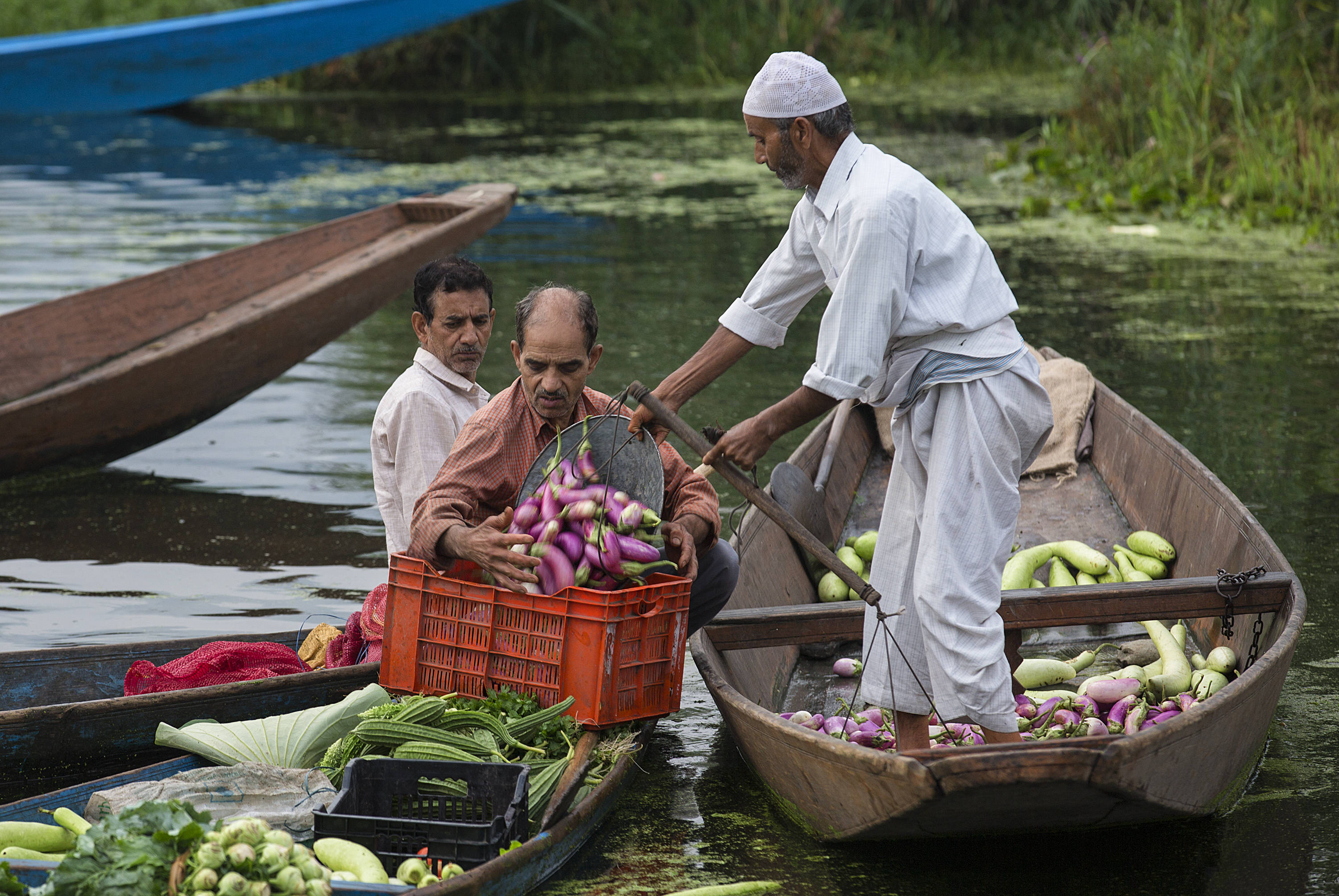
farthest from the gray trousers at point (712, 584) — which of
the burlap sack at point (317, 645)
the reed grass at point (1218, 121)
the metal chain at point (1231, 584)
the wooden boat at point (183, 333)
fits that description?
the reed grass at point (1218, 121)

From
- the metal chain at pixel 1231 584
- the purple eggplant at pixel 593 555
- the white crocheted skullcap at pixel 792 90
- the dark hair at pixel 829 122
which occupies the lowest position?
the metal chain at pixel 1231 584

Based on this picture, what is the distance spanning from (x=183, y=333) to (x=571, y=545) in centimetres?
413

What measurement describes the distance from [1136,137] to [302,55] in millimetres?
9982

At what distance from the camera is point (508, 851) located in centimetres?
242

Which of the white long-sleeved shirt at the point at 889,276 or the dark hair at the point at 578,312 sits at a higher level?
the white long-sleeved shirt at the point at 889,276

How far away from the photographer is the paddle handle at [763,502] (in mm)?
2760

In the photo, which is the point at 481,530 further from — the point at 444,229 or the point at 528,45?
the point at 528,45

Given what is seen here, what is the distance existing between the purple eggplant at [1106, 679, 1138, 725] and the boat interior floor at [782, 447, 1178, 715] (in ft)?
1.74

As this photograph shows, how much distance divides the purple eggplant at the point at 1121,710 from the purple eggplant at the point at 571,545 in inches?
53.6

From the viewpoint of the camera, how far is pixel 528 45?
1844 centimetres

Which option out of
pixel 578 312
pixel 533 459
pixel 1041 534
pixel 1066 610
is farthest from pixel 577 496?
pixel 1041 534

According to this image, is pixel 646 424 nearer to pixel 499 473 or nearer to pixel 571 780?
pixel 499 473

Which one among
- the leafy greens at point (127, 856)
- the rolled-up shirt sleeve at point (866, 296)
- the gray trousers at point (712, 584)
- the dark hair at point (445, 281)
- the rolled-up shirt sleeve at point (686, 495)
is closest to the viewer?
the leafy greens at point (127, 856)

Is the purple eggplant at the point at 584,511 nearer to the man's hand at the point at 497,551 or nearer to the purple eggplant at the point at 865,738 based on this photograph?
the man's hand at the point at 497,551
